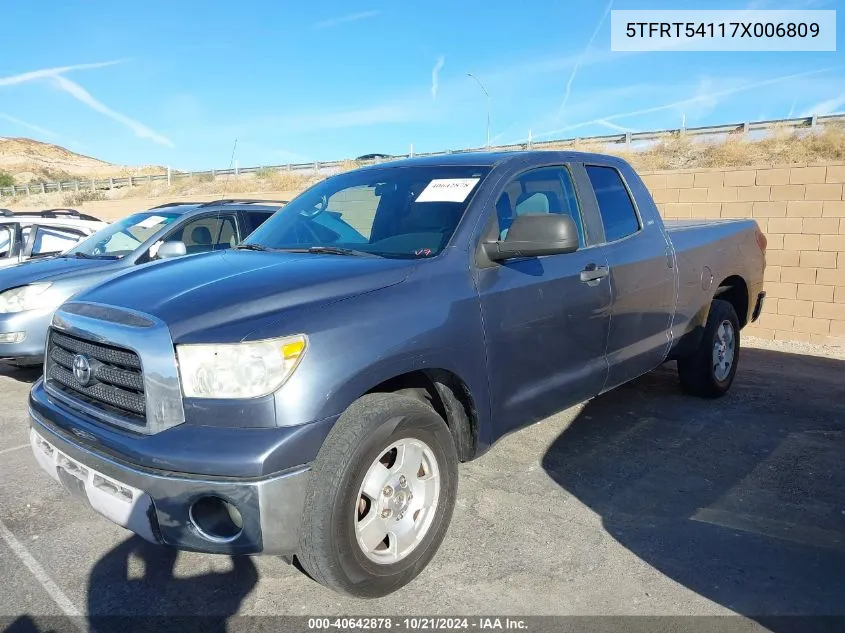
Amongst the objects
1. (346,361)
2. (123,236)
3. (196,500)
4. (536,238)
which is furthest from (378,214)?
(123,236)

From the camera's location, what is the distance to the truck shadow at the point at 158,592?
2533 millimetres

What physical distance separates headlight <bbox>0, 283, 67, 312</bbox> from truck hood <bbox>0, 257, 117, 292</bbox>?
56 millimetres

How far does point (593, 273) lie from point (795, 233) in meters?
4.98

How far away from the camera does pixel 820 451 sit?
4230 millimetres

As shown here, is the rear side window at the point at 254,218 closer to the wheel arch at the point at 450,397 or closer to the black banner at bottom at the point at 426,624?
the wheel arch at the point at 450,397

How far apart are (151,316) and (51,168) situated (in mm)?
100194

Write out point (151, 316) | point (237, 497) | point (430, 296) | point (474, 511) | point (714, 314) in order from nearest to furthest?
point (237, 497), point (151, 316), point (430, 296), point (474, 511), point (714, 314)

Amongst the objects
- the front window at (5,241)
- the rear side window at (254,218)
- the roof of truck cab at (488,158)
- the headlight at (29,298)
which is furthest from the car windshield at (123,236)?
the roof of truck cab at (488,158)

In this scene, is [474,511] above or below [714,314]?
below

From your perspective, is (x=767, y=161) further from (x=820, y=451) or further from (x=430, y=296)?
(x=430, y=296)

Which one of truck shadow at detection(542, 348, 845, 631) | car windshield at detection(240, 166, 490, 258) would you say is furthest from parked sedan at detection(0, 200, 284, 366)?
truck shadow at detection(542, 348, 845, 631)

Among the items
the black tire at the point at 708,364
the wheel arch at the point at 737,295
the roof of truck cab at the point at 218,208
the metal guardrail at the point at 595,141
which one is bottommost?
the black tire at the point at 708,364

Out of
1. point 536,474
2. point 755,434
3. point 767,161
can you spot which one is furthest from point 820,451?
point 767,161

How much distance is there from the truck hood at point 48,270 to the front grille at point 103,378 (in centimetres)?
318
